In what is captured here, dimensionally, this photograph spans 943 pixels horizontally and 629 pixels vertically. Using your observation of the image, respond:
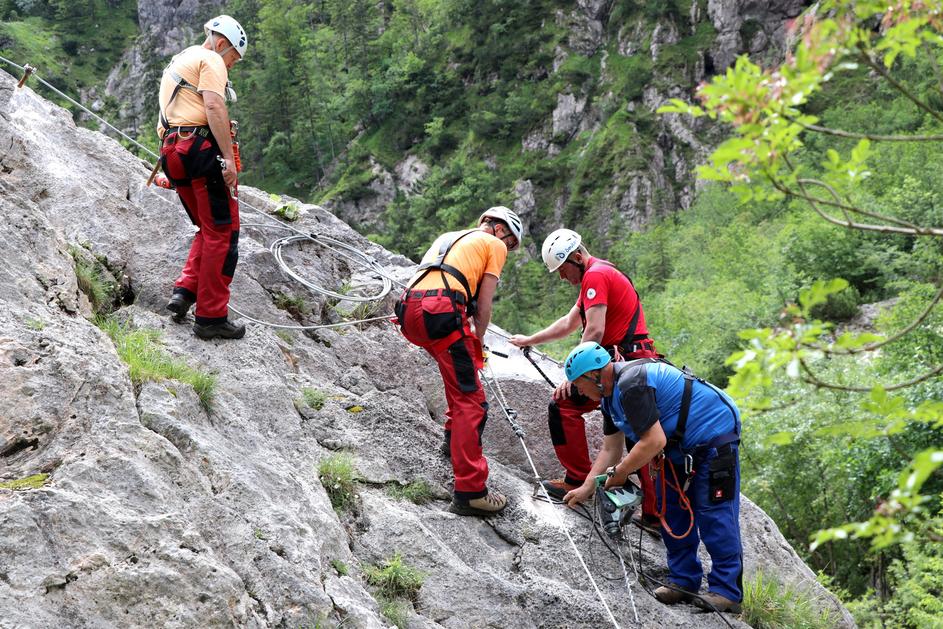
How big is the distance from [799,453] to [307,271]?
502 inches

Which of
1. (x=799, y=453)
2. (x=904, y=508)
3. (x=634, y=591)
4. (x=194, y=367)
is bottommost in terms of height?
(x=799, y=453)

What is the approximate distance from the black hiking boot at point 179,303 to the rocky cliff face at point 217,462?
4.8 inches

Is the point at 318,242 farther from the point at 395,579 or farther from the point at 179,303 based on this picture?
the point at 395,579

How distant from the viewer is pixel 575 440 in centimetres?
695

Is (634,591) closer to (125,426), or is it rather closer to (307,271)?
(125,426)

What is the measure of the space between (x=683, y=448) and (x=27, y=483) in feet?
14.6

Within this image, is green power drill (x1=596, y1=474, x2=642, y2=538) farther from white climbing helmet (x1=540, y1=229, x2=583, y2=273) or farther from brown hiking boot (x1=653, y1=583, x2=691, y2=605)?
white climbing helmet (x1=540, y1=229, x2=583, y2=273)

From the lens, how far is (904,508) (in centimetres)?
255

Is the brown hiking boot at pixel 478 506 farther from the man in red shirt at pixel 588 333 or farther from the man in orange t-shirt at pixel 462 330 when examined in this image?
the man in red shirt at pixel 588 333

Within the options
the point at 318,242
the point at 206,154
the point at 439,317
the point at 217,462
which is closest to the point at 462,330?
the point at 439,317

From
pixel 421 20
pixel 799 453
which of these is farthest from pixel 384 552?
pixel 421 20

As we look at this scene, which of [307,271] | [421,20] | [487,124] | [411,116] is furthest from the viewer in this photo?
[421,20]

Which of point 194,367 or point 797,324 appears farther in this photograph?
point 194,367

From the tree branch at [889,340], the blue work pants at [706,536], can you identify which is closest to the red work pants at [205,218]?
the blue work pants at [706,536]
